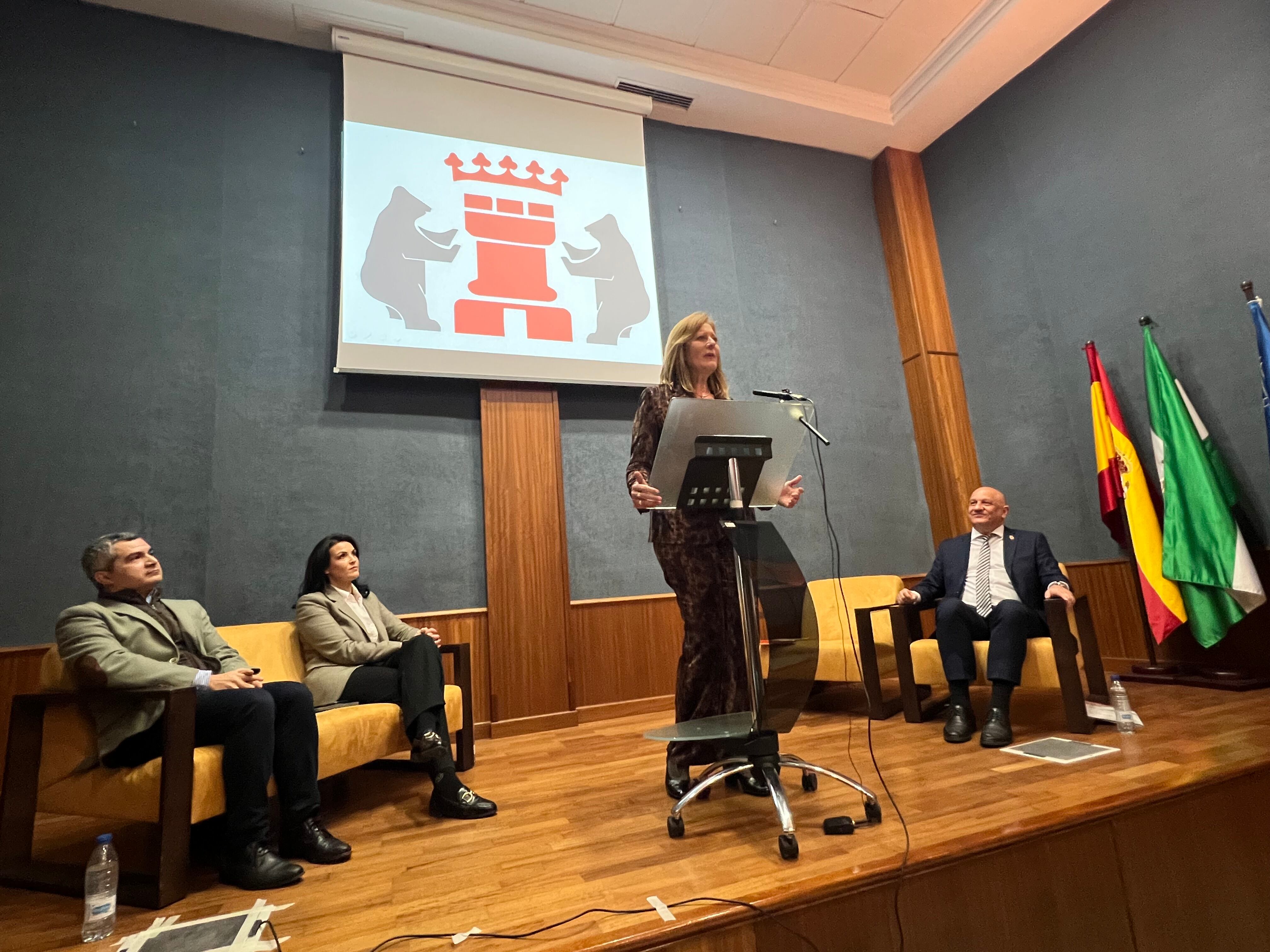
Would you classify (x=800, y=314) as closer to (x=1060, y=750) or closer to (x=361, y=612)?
(x=1060, y=750)

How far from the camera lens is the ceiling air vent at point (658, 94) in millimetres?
4031

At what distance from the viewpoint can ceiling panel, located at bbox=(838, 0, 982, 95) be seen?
382 cm

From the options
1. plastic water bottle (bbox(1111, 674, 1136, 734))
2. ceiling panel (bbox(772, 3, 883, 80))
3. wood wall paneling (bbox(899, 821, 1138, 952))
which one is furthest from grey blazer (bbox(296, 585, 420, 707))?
ceiling panel (bbox(772, 3, 883, 80))

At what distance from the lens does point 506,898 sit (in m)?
1.38

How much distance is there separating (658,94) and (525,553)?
2.89 m

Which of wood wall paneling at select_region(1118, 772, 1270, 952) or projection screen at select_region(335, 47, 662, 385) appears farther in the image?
projection screen at select_region(335, 47, 662, 385)

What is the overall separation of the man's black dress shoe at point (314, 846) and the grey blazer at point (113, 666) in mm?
443

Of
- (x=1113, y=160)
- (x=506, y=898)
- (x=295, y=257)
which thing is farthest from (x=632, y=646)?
(x=1113, y=160)

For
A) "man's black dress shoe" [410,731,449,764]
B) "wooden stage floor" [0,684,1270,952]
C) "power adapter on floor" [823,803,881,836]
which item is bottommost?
"wooden stage floor" [0,684,1270,952]

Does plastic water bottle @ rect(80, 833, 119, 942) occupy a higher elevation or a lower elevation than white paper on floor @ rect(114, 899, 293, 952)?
higher

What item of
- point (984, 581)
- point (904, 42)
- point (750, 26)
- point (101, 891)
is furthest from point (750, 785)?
point (904, 42)

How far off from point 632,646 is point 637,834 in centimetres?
182

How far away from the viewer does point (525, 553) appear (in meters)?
3.36

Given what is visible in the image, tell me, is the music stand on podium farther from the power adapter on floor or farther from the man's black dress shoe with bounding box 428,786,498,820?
the man's black dress shoe with bounding box 428,786,498,820
